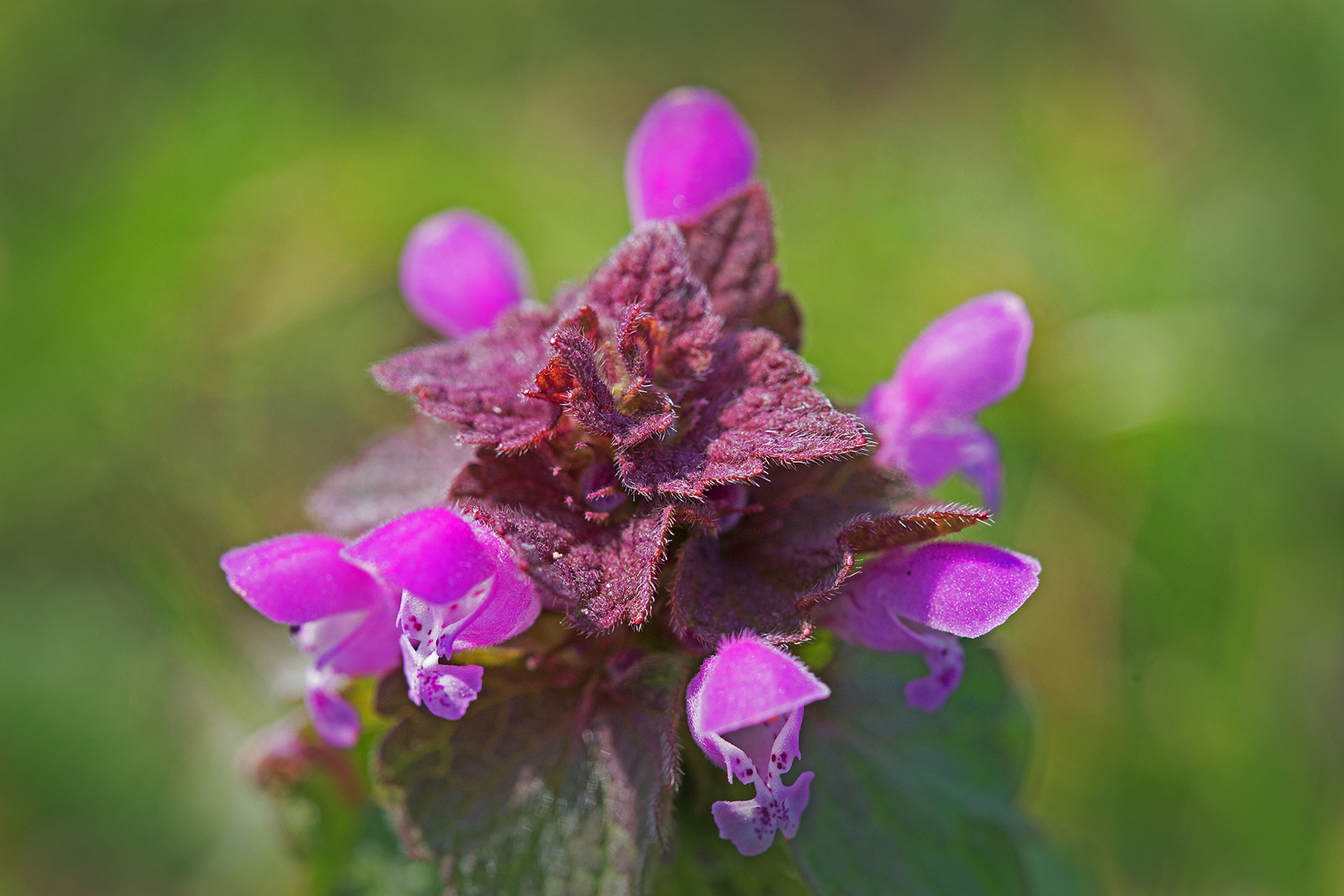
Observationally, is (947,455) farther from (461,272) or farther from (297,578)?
(297,578)

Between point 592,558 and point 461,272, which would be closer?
point 592,558

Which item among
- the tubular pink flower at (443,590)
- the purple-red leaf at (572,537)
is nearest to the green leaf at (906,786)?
the purple-red leaf at (572,537)

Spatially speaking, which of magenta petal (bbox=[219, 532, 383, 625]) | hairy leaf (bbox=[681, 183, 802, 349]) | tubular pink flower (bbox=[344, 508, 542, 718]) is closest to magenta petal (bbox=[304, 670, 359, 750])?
magenta petal (bbox=[219, 532, 383, 625])

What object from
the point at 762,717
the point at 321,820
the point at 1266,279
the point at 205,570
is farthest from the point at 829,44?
the point at 762,717

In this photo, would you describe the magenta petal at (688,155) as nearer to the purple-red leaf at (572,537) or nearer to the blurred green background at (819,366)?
the purple-red leaf at (572,537)

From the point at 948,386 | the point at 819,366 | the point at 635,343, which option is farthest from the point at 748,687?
the point at 819,366

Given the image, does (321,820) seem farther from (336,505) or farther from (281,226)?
(281,226)
